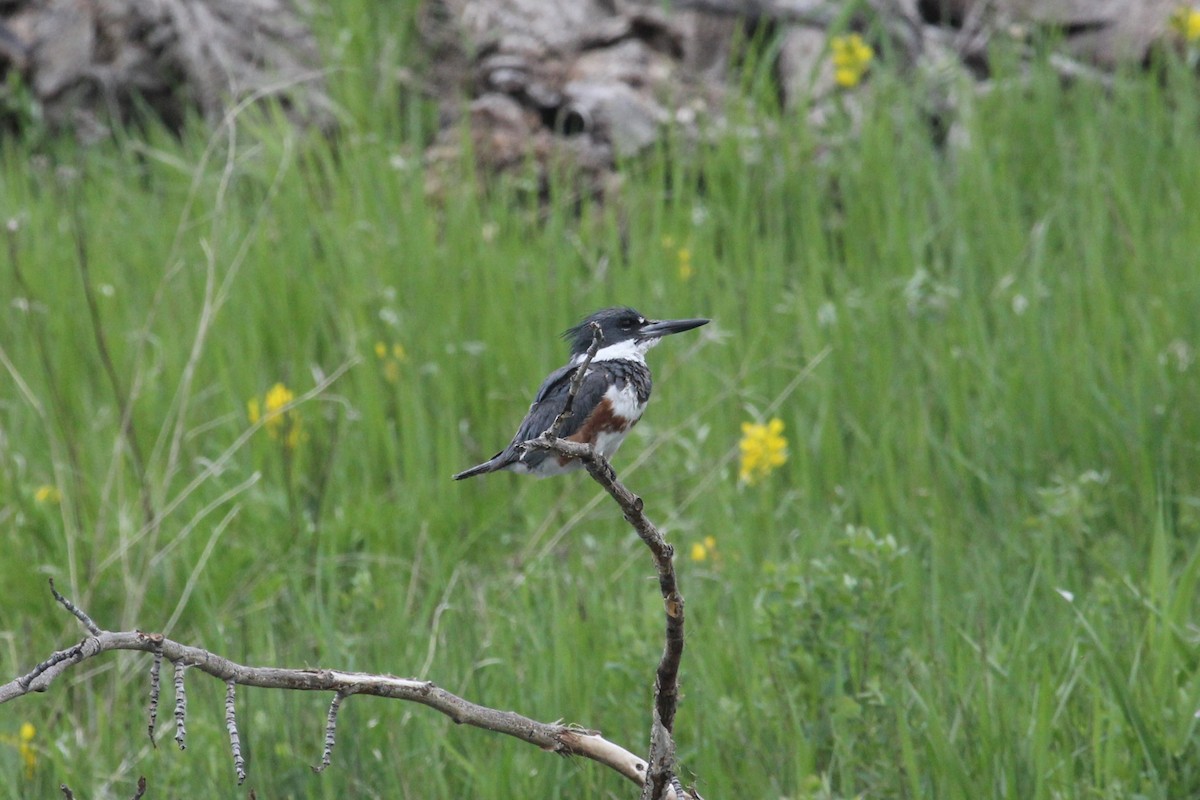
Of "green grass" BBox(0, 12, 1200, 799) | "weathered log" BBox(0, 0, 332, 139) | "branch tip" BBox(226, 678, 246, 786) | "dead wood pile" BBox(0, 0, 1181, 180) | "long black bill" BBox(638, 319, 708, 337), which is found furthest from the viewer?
"weathered log" BBox(0, 0, 332, 139)

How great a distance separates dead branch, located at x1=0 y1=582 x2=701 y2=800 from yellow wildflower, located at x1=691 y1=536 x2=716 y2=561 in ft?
6.12

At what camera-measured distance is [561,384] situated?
2.25m

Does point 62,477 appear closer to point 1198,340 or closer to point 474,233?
point 474,233

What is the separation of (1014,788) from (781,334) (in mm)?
2501

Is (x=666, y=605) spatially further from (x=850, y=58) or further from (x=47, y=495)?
(x=850, y=58)

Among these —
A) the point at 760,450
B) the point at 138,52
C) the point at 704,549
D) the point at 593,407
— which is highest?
the point at 593,407

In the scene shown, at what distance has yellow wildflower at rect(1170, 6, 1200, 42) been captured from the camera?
19.6 ft

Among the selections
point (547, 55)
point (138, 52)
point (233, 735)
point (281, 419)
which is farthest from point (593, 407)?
point (138, 52)

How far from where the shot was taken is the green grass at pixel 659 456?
2986 mm

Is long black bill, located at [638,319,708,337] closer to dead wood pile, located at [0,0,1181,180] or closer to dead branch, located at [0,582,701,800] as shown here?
dead branch, located at [0,582,701,800]

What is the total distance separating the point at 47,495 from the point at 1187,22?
505cm

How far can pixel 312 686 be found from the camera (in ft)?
5.47

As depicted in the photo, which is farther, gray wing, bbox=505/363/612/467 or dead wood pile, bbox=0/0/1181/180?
dead wood pile, bbox=0/0/1181/180

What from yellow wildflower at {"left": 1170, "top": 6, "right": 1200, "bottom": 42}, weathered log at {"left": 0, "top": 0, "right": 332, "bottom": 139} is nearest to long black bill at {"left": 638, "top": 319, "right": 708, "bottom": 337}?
yellow wildflower at {"left": 1170, "top": 6, "right": 1200, "bottom": 42}
